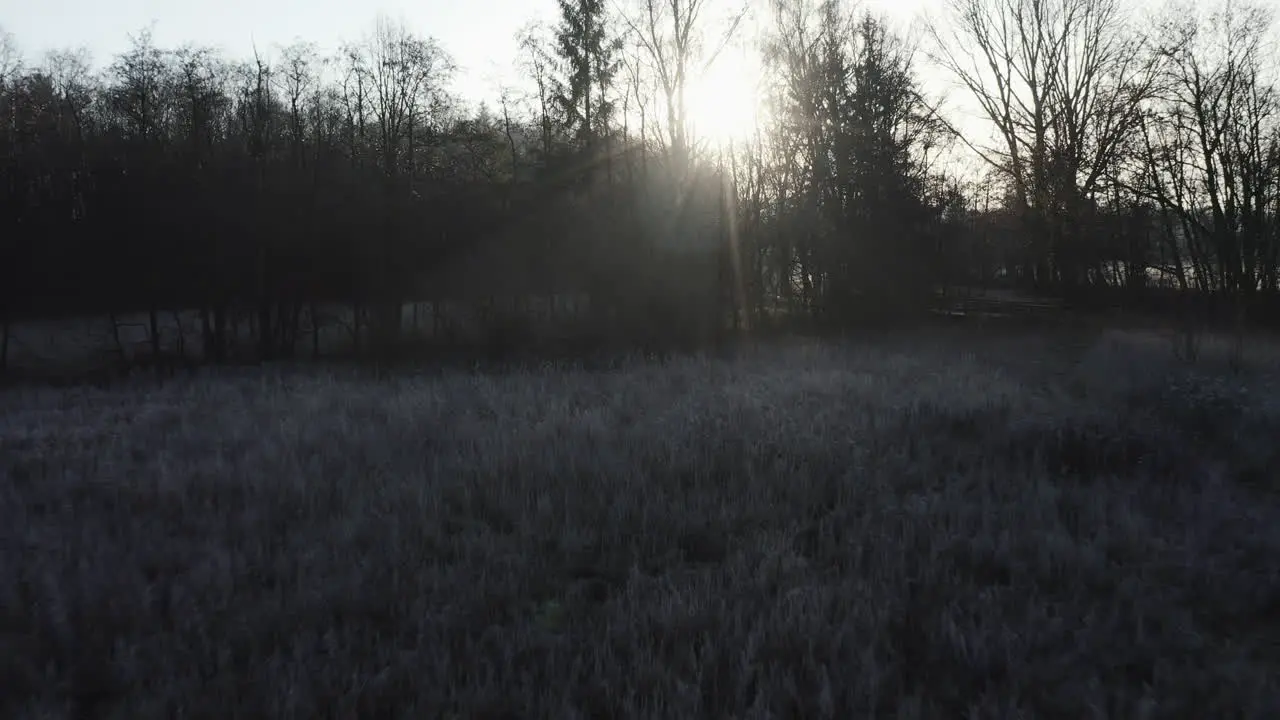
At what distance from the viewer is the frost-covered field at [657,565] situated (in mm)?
3514

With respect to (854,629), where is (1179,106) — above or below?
above

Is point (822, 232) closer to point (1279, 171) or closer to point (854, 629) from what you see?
point (1279, 171)

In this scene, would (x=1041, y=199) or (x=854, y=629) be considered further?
(x=1041, y=199)

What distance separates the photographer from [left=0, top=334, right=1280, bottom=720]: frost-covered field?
351cm

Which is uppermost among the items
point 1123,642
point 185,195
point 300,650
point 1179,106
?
point 1179,106

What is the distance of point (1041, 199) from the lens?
27703 millimetres

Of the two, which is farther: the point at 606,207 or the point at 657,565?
the point at 606,207

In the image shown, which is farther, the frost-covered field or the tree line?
the tree line

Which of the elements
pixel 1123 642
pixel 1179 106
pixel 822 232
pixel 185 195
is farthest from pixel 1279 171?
pixel 185 195

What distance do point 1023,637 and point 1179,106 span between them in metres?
28.6

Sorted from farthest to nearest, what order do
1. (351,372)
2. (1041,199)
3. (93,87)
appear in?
1. (93,87)
2. (1041,199)
3. (351,372)

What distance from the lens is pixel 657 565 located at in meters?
5.20

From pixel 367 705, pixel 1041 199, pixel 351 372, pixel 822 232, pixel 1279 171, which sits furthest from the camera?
pixel 1041 199

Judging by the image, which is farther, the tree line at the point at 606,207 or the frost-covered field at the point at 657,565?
the tree line at the point at 606,207
